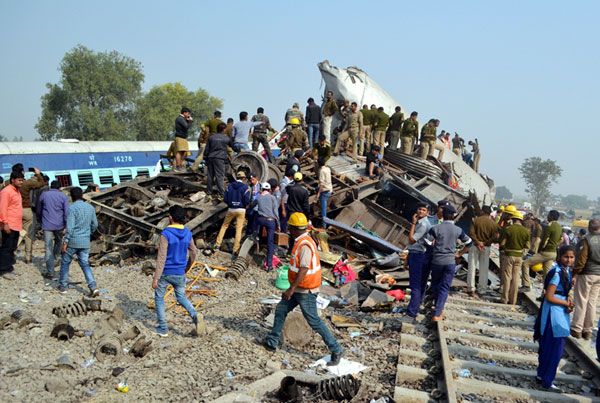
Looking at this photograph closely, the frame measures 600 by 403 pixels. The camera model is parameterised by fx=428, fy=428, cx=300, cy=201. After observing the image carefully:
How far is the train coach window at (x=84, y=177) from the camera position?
51.6ft

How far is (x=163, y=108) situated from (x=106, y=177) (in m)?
35.8

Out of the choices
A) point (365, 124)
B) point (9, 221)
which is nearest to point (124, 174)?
point (365, 124)

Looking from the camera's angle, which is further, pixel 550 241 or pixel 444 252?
pixel 550 241

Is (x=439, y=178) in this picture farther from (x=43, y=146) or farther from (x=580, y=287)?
(x=43, y=146)

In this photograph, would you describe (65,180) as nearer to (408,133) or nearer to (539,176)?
(408,133)

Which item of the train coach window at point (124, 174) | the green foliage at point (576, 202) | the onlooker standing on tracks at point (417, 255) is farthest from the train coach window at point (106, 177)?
the green foliage at point (576, 202)

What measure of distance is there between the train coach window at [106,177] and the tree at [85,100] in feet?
103

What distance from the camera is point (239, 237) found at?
9.44m

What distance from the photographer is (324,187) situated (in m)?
10.5

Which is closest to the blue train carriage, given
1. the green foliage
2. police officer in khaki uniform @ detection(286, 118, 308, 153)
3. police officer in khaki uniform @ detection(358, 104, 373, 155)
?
police officer in khaki uniform @ detection(286, 118, 308, 153)

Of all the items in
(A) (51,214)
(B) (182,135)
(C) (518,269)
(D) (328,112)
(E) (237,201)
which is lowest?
(A) (51,214)

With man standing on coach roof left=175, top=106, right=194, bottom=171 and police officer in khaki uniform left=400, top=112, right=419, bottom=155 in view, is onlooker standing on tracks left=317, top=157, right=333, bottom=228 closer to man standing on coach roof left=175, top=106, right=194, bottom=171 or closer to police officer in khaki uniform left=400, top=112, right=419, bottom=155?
man standing on coach roof left=175, top=106, right=194, bottom=171

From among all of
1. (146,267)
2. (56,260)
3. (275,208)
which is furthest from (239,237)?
(56,260)

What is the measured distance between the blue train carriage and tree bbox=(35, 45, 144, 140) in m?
30.3
